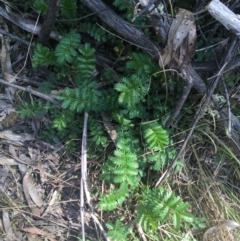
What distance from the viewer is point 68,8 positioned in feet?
6.13

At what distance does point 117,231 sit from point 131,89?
0.67 m

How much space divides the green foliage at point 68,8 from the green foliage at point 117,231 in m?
0.99

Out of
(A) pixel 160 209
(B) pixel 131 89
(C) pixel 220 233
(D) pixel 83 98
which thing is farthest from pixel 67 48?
(C) pixel 220 233

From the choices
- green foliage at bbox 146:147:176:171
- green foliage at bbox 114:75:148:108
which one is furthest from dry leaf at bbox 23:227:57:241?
green foliage at bbox 114:75:148:108

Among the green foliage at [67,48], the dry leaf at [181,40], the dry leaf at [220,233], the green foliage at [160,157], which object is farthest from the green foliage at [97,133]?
the dry leaf at [220,233]

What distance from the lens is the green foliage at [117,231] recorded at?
1.89 m

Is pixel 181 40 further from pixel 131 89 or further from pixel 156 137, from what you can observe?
pixel 156 137

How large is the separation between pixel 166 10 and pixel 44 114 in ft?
2.69

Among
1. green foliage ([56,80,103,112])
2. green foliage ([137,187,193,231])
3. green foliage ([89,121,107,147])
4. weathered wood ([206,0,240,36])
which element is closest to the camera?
weathered wood ([206,0,240,36])

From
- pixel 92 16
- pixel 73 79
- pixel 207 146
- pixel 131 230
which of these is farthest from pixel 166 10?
pixel 131 230

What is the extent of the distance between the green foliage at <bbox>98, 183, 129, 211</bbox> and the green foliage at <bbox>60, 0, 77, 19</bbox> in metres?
0.82

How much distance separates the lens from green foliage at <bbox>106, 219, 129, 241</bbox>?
6.21ft

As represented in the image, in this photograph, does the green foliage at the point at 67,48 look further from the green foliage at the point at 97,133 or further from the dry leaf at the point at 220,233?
the dry leaf at the point at 220,233

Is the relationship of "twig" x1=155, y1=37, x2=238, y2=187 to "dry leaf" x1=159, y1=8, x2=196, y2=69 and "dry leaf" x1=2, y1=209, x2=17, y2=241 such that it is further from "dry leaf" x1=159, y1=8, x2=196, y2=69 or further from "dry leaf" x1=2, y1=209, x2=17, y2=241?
"dry leaf" x1=2, y1=209, x2=17, y2=241
